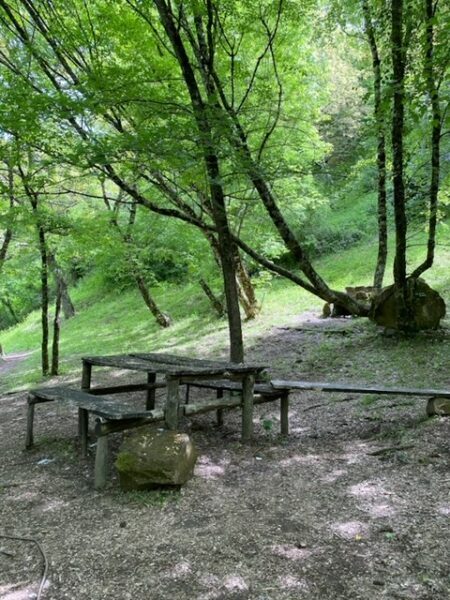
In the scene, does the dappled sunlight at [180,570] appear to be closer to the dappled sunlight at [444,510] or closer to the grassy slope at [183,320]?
the dappled sunlight at [444,510]

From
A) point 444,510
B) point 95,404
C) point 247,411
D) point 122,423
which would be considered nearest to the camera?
point 444,510

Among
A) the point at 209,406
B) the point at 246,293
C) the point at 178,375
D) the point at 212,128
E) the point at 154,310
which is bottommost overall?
the point at 209,406

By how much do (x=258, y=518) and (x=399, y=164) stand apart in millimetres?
5653

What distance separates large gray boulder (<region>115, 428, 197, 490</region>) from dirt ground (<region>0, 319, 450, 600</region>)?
0.11m

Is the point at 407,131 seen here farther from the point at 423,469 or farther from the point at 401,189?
the point at 423,469

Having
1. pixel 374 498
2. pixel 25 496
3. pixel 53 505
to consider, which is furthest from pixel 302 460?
pixel 25 496

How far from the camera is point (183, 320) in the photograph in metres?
16.6

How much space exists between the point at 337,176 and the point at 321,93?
136 inches

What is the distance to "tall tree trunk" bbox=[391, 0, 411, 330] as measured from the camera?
20.4 ft

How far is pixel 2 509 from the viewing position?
150 inches

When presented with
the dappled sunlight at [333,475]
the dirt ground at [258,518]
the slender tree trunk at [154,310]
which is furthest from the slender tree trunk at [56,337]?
the dappled sunlight at [333,475]

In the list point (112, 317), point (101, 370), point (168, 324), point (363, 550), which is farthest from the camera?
point (112, 317)

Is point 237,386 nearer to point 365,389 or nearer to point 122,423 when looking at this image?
point 365,389

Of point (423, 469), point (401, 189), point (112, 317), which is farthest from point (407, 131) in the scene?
point (112, 317)
